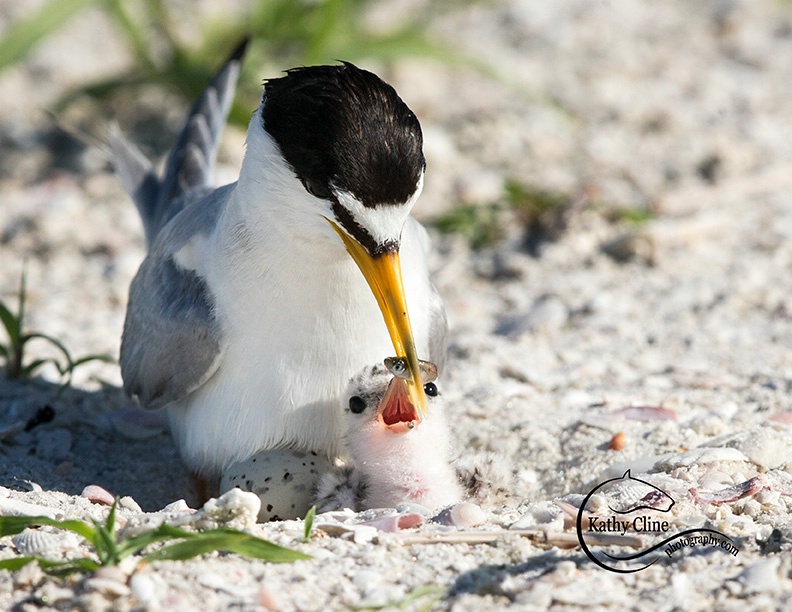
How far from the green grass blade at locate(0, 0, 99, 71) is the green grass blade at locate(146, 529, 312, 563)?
435cm

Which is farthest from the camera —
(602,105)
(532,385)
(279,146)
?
(602,105)

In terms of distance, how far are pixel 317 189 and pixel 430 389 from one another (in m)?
0.79

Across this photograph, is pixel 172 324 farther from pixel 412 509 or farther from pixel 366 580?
pixel 366 580

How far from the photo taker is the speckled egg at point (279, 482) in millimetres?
3711

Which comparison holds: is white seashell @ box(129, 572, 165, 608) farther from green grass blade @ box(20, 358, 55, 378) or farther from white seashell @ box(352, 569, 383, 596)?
green grass blade @ box(20, 358, 55, 378)

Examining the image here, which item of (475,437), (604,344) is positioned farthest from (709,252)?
(475,437)

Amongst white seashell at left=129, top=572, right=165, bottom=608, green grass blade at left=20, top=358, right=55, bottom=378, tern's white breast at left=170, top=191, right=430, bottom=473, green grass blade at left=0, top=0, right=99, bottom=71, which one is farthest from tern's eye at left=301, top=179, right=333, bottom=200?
green grass blade at left=0, top=0, right=99, bottom=71

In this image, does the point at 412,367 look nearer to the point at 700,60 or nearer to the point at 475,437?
the point at 475,437

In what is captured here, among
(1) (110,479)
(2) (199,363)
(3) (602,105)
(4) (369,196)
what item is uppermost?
(3) (602,105)

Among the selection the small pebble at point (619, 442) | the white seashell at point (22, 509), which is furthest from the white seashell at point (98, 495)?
the small pebble at point (619, 442)

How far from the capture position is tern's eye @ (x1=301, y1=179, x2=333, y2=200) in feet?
10.7

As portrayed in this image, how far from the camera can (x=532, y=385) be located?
15.5ft

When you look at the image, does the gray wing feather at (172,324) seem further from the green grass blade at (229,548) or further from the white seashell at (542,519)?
the white seashell at (542,519)

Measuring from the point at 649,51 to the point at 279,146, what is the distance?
552 cm
